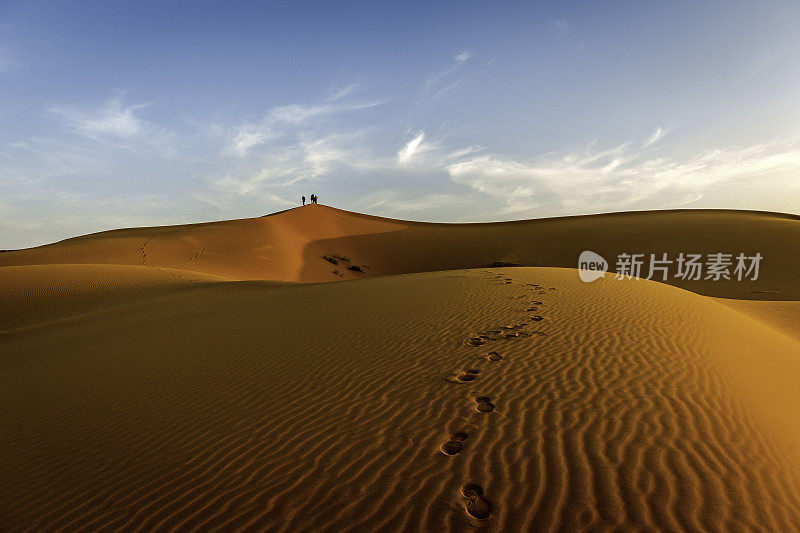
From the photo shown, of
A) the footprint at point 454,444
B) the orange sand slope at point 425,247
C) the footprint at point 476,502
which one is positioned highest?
the orange sand slope at point 425,247

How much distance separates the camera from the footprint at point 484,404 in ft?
16.2

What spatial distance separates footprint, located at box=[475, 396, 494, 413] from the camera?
493 cm

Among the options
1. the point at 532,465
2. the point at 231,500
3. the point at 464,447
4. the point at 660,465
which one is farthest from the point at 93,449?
the point at 660,465

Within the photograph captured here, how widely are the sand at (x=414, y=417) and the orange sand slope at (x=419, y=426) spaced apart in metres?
0.03

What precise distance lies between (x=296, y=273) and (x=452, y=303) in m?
24.7

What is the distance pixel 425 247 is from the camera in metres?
46.6

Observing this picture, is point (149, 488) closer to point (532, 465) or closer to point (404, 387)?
point (404, 387)

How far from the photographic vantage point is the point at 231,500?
3.66 meters

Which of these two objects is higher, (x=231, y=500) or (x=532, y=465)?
(x=532, y=465)

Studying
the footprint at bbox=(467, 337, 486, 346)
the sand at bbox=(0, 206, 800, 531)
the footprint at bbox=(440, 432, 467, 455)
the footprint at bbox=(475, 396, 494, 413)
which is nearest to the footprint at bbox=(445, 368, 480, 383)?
the sand at bbox=(0, 206, 800, 531)

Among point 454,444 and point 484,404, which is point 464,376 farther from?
point 454,444

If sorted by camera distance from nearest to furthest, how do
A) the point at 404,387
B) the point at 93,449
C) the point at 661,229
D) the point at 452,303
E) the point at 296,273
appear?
1. the point at 93,449
2. the point at 404,387
3. the point at 452,303
4. the point at 296,273
5. the point at 661,229

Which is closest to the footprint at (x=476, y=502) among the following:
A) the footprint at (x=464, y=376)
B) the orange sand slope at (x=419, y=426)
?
the orange sand slope at (x=419, y=426)

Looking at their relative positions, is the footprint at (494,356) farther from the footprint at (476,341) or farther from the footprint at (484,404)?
the footprint at (484,404)
